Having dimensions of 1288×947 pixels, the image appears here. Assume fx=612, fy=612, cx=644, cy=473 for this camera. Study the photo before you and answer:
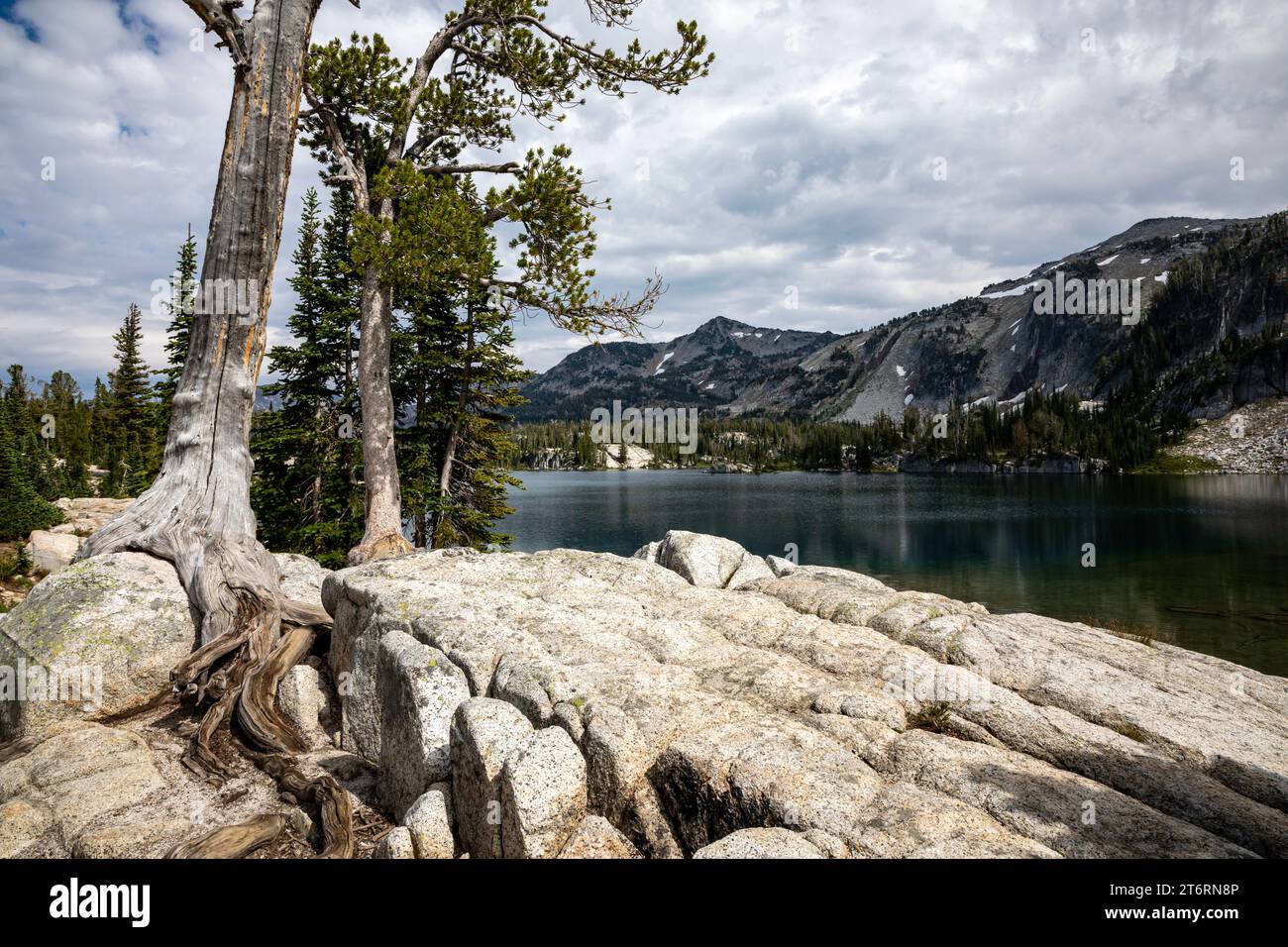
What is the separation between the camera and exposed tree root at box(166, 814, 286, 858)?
5.34 meters

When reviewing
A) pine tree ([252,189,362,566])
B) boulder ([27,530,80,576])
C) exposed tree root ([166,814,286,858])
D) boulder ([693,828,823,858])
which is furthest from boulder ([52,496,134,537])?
boulder ([693,828,823,858])

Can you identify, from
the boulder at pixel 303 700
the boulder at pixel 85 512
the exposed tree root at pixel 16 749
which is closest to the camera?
the exposed tree root at pixel 16 749

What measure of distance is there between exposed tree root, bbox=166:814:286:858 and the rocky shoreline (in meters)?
0.15

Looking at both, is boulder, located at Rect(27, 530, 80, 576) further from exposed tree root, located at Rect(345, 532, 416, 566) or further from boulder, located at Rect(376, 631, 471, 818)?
boulder, located at Rect(376, 631, 471, 818)

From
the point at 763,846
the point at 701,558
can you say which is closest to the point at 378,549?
the point at 701,558

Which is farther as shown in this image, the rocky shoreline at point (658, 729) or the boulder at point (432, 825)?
the boulder at point (432, 825)

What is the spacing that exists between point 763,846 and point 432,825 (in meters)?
3.10

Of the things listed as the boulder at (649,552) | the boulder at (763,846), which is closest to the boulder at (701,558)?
the boulder at (649,552)

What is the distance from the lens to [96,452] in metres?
83.6

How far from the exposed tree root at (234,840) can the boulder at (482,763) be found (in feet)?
5.89

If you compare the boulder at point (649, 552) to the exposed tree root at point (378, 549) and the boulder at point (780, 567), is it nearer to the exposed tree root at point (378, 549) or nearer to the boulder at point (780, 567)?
the boulder at point (780, 567)

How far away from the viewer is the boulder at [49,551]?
2742 cm
